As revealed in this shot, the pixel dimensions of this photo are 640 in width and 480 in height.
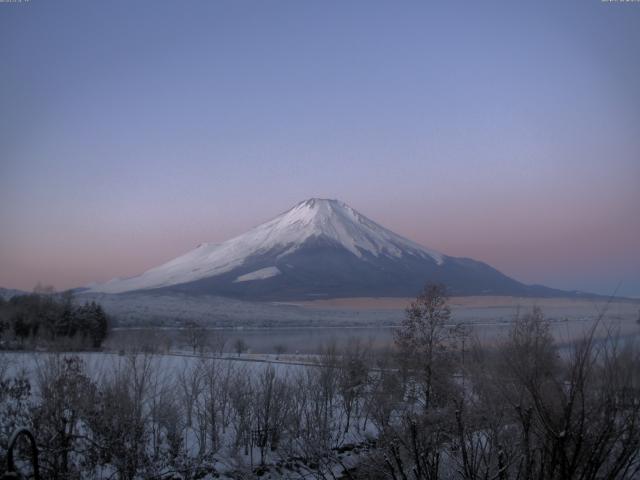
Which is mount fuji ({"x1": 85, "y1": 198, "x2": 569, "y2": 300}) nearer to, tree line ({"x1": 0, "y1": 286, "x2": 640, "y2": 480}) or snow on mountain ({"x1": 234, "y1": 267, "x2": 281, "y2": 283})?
snow on mountain ({"x1": 234, "y1": 267, "x2": 281, "y2": 283})

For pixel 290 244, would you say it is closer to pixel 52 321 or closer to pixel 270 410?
pixel 52 321

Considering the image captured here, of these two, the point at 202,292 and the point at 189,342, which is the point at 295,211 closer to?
the point at 202,292

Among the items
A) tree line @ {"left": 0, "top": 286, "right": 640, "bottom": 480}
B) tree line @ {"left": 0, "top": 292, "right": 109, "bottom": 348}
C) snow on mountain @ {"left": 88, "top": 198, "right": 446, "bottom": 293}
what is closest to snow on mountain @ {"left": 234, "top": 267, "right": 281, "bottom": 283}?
snow on mountain @ {"left": 88, "top": 198, "right": 446, "bottom": 293}

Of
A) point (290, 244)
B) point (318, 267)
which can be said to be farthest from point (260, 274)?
point (290, 244)

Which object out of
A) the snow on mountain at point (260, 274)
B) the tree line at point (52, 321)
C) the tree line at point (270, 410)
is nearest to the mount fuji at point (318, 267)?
the snow on mountain at point (260, 274)

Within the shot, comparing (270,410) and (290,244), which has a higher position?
(290,244)

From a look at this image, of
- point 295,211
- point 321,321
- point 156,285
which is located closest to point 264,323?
point 321,321
